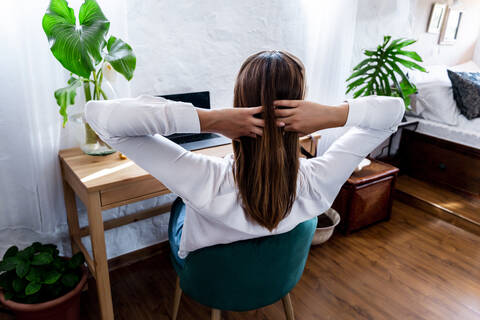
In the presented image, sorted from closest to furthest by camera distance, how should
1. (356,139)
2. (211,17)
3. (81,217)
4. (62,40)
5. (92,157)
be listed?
(356,139) → (62,40) → (92,157) → (81,217) → (211,17)

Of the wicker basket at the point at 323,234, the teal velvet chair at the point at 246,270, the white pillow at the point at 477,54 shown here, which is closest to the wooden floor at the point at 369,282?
the wicker basket at the point at 323,234

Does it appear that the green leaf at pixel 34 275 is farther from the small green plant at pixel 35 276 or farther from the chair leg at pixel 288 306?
the chair leg at pixel 288 306

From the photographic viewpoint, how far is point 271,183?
0.93 metres

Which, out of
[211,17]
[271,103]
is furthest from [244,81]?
[211,17]

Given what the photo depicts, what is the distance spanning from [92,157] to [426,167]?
8.36ft

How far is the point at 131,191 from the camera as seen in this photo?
139 centimetres

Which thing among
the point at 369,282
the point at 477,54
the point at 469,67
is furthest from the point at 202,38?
the point at 477,54

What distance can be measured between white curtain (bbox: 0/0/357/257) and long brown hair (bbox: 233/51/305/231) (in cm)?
94

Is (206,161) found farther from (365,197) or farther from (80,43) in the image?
(365,197)

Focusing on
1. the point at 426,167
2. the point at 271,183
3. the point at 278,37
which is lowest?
the point at 426,167

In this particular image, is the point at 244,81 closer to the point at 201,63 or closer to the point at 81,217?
the point at 201,63

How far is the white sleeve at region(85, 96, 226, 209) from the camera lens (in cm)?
81

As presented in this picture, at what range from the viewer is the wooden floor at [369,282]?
166cm

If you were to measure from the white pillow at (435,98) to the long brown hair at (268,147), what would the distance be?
2.33 m
